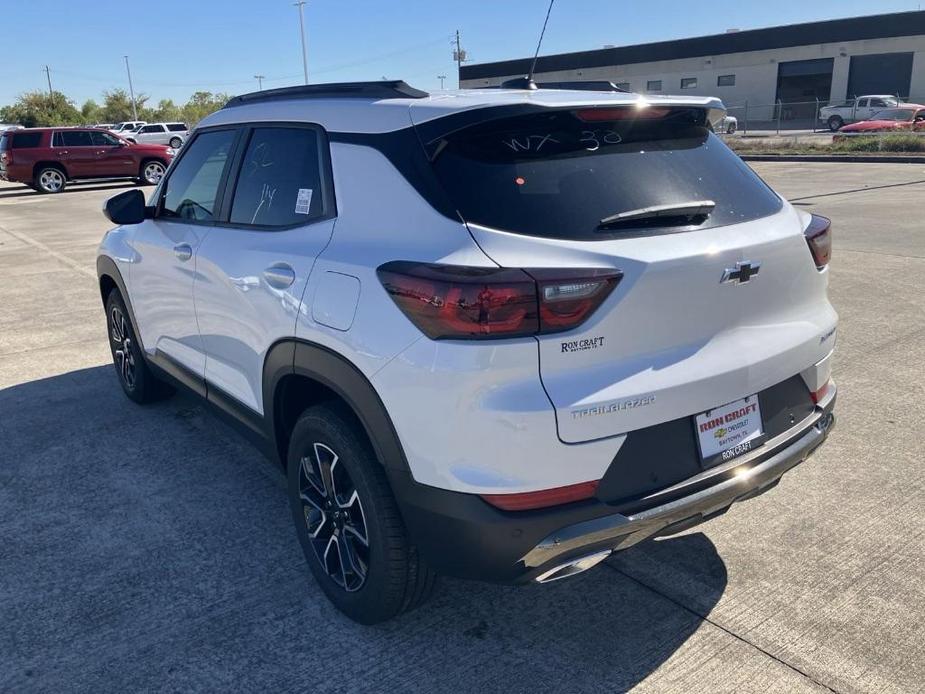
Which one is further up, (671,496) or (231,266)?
(231,266)

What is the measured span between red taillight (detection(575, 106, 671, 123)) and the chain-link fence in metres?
30.8

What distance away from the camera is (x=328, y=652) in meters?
2.75

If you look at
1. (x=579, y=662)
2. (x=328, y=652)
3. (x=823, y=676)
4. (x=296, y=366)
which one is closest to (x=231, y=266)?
(x=296, y=366)

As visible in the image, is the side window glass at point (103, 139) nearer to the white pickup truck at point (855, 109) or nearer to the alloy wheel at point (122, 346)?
the alloy wheel at point (122, 346)

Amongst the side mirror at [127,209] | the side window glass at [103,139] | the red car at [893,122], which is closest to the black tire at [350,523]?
the side mirror at [127,209]

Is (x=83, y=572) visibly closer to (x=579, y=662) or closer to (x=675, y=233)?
(x=579, y=662)

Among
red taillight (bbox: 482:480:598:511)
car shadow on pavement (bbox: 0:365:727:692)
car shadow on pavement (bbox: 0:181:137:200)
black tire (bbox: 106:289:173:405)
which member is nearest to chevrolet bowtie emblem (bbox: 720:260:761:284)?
red taillight (bbox: 482:480:598:511)

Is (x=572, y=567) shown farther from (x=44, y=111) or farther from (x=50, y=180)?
(x=44, y=111)

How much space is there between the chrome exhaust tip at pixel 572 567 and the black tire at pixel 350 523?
48 cm

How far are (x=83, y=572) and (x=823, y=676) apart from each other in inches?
111

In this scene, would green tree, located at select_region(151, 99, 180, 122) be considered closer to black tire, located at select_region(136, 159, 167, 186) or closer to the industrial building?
the industrial building

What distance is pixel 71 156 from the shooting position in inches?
934

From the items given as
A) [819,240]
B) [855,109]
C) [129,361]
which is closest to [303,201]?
[819,240]

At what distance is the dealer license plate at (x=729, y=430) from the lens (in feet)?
8.09
